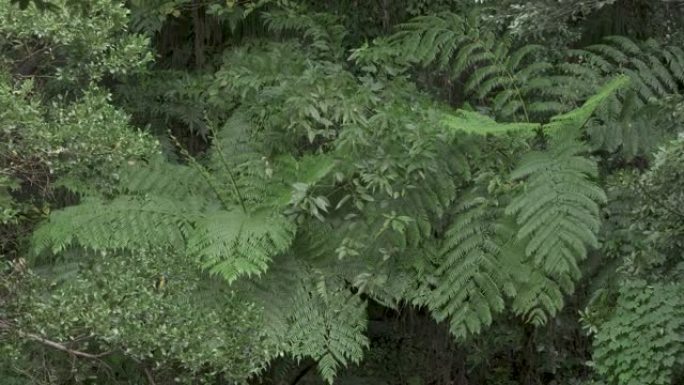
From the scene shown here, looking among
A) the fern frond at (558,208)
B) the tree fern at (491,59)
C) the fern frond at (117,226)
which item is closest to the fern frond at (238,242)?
the fern frond at (117,226)

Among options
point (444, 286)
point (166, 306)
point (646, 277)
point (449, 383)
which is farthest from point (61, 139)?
point (449, 383)

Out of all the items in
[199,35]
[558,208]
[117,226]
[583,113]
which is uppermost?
[583,113]

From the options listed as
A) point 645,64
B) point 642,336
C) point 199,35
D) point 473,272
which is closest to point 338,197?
point 473,272

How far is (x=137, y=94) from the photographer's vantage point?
747cm

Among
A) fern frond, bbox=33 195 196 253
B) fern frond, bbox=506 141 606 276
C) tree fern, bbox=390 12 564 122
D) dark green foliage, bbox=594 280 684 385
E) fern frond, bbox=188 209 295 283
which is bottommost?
fern frond, bbox=33 195 196 253

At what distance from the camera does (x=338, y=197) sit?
6328mm

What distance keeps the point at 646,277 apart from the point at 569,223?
0.48 metres

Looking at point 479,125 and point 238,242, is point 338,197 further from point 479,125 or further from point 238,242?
point 479,125

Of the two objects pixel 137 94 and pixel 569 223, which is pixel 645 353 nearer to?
pixel 569 223

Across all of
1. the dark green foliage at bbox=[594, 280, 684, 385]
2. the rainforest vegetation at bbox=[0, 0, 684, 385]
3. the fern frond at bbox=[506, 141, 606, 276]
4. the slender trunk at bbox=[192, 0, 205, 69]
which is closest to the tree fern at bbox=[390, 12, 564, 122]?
the rainforest vegetation at bbox=[0, 0, 684, 385]

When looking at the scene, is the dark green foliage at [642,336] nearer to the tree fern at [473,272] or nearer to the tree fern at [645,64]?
the tree fern at [473,272]

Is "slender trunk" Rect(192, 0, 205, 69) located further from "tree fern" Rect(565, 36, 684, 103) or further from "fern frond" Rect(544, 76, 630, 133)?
"fern frond" Rect(544, 76, 630, 133)

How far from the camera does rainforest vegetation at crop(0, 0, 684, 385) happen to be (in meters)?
5.29

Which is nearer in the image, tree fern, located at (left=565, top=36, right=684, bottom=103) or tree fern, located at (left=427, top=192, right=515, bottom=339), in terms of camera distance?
tree fern, located at (left=427, top=192, right=515, bottom=339)
